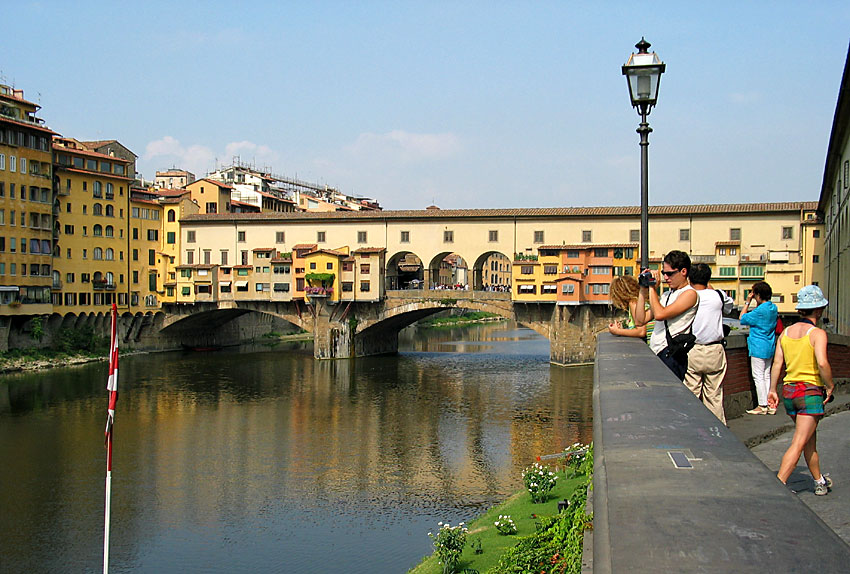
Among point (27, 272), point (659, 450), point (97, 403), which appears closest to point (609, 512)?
point (659, 450)

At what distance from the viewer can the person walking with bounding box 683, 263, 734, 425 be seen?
249 inches

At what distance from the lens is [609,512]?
265 cm

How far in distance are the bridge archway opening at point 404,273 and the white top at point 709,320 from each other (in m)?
41.9

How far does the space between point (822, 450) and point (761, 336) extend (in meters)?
1.36

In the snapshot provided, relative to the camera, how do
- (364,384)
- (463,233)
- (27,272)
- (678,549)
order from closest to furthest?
(678,549) → (364,384) → (27,272) → (463,233)

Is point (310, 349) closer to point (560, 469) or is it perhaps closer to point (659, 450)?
point (560, 469)

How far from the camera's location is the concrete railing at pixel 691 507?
224 centimetres

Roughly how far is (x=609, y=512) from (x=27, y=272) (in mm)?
44034

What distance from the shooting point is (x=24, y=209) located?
4078 centimetres

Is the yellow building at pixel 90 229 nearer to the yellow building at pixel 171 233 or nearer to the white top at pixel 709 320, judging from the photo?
the yellow building at pixel 171 233

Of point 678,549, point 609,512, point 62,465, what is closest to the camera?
point 678,549

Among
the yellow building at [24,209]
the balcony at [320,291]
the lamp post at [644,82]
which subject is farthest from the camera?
the balcony at [320,291]

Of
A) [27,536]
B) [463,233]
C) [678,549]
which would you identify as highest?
[463,233]

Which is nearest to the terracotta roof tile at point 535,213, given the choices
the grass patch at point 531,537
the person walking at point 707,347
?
the grass patch at point 531,537
